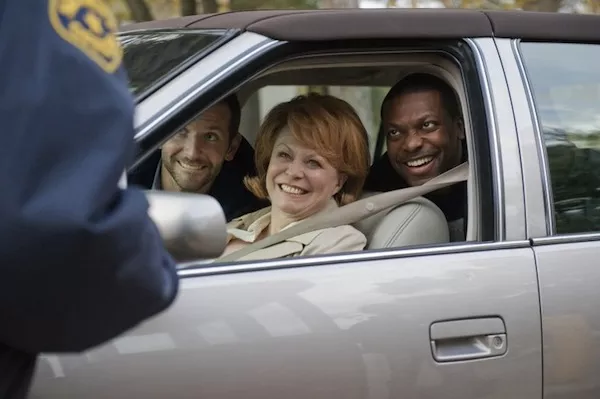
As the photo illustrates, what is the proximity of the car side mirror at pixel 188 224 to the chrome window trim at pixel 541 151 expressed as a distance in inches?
41.8

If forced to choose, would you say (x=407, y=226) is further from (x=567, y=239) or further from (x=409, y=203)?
(x=567, y=239)

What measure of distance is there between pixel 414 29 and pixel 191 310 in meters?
1.03

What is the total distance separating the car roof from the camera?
7.68ft

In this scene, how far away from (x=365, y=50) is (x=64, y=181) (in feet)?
5.45

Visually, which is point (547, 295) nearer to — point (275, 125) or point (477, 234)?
point (477, 234)

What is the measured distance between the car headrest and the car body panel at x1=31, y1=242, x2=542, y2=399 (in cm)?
32

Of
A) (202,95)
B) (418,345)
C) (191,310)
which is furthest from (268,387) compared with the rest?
(202,95)

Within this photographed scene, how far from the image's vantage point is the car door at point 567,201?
2225 millimetres

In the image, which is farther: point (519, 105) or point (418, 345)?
point (519, 105)

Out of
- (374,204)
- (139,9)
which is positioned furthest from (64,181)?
(139,9)

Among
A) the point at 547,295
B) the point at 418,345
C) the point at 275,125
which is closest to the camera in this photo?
the point at 418,345

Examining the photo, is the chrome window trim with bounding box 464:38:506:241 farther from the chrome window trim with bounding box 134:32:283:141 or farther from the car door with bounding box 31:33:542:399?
the chrome window trim with bounding box 134:32:283:141

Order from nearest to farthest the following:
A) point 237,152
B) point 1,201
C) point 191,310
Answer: point 1,201 < point 191,310 < point 237,152

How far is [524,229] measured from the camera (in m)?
2.31
